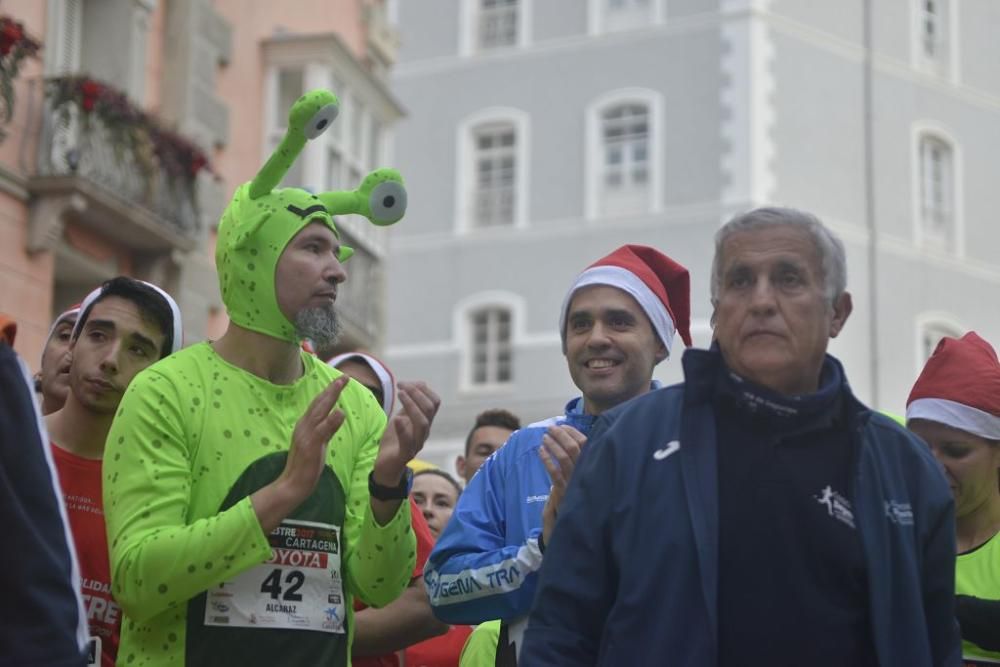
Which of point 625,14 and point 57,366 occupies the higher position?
point 625,14

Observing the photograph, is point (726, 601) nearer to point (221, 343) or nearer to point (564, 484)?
point (564, 484)

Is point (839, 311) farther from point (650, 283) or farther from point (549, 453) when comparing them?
point (650, 283)

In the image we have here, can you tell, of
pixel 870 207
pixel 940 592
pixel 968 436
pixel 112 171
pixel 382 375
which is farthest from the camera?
pixel 870 207

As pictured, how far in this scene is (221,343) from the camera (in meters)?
5.04

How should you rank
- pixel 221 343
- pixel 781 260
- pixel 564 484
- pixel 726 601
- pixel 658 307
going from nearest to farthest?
1. pixel 726 601
2. pixel 781 260
3. pixel 564 484
4. pixel 221 343
5. pixel 658 307

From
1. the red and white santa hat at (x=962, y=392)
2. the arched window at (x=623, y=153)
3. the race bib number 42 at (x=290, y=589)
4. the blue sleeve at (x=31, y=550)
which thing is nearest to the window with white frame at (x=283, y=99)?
the arched window at (x=623, y=153)

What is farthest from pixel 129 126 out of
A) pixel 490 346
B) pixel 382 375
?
pixel 490 346

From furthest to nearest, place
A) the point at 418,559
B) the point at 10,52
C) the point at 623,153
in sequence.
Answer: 1. the point at 623,153
2. the point at 10,52
3. the point at 418,559

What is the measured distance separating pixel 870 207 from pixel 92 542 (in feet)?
91.8

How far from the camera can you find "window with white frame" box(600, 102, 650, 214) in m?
31.7

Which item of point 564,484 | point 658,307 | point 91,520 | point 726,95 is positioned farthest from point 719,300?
point 726,95

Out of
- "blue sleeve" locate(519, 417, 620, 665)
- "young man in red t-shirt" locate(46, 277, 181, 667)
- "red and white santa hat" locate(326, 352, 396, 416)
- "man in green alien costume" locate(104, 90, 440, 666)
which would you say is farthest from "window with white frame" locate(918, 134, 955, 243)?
"blue sleeve" locate(519, 417, 620, 665)

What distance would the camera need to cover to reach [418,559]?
6.21 m

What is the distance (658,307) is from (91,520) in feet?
6.02
